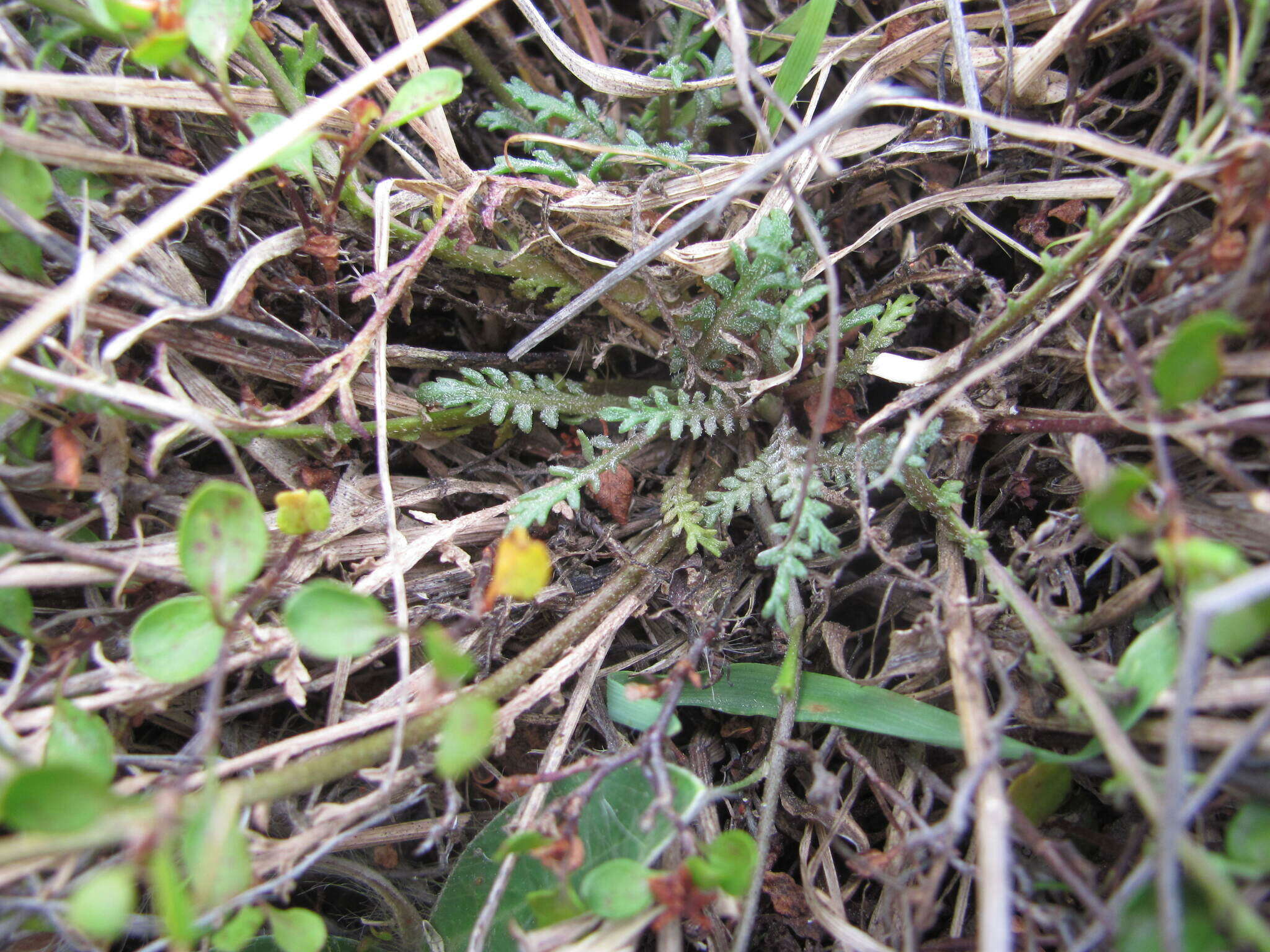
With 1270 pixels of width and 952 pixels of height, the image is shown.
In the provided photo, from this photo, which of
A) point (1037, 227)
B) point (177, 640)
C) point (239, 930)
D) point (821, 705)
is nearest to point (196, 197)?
point (177, 640)

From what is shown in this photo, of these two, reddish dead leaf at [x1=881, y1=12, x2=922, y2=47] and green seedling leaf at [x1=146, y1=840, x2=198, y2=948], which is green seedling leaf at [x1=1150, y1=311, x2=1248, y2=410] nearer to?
reddish dead leaf at [x1=881, y1=12, x2=922, y2=47]

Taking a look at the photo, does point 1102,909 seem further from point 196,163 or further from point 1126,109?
point 196,163

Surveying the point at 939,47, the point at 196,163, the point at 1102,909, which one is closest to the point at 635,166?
the point at 939,47

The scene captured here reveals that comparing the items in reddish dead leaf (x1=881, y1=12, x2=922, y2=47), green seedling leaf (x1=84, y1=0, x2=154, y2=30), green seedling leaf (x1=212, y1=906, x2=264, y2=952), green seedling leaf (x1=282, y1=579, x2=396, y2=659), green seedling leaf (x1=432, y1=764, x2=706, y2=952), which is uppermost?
reddish dead leaf (x1=881, y1=12, x2=922, y2=47)

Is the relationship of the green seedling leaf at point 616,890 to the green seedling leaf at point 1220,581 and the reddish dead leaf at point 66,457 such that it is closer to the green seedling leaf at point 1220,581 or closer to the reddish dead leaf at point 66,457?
the green seedling leaf at point 1220,581

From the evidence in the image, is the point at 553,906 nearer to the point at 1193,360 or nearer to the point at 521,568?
the point at 521,568

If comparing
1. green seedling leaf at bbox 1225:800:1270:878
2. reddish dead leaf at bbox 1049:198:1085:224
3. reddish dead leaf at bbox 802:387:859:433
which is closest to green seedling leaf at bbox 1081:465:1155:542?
green seedling leaf at bbox 1225:800:1270:878
